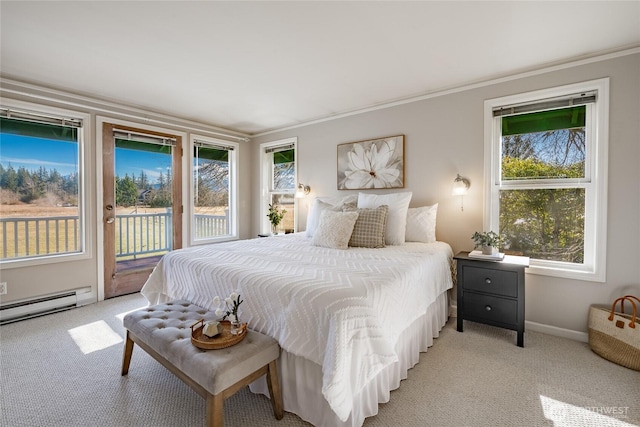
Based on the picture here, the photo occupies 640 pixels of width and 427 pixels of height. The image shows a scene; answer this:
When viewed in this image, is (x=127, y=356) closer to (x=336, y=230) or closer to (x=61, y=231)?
(x=336, y=230)

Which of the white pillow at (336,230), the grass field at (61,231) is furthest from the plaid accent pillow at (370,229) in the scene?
the grass field at (61,231)

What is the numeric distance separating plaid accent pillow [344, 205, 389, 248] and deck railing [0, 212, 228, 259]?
276 centimetres

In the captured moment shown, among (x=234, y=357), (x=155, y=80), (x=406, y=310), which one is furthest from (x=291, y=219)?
(x=234, y=357)

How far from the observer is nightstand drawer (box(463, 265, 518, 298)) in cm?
236

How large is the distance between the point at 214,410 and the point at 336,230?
175cm

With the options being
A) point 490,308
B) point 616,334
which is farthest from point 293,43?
point 616,334

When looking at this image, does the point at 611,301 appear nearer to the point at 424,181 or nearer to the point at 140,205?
the point at 424,181

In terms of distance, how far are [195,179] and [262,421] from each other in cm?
366

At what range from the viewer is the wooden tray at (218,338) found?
1422 mm

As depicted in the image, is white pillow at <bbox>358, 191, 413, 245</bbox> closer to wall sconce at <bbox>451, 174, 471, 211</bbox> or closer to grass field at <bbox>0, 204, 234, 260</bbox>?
wall sconce at <bbox>451, 174, 471, 211</bbox>

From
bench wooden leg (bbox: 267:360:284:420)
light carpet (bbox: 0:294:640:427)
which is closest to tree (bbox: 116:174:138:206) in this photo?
light carpet (bbox: 0:294:640:427)

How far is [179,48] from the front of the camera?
2.27m

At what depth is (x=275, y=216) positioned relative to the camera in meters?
4.55

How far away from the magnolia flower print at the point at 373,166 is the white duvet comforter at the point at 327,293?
3.90 feet
